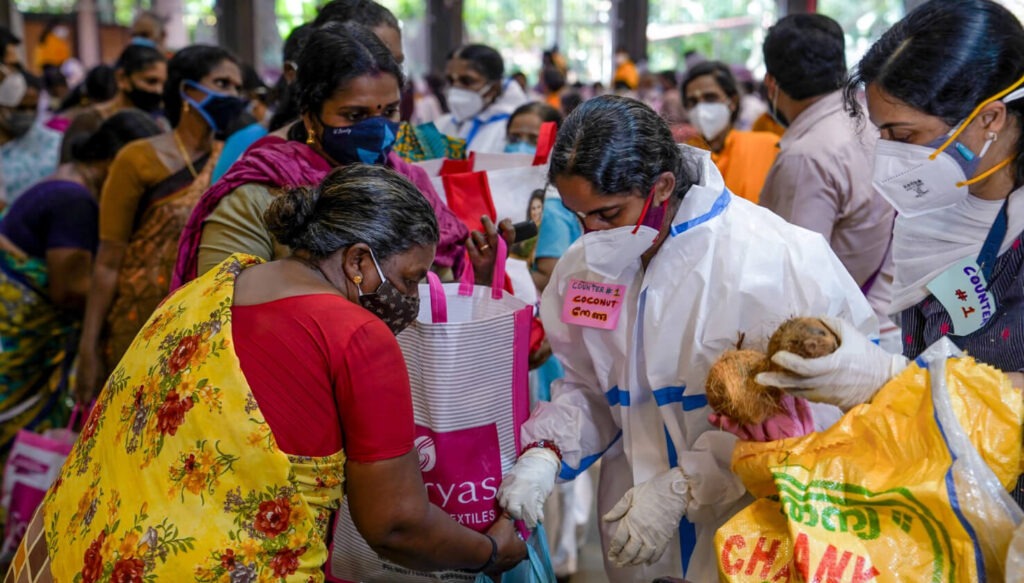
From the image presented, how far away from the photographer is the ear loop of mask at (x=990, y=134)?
156cm

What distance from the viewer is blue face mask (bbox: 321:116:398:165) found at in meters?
2.07

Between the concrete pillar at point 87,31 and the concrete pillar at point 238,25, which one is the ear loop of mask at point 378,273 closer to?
the concrete pillar at point 238,25

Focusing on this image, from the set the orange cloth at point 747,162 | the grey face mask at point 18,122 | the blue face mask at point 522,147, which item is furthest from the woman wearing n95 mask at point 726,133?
the grey face mask at point 18,122

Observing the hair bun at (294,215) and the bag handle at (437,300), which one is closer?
the hair bun at (294,215)

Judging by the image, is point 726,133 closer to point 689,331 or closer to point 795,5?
point 689,331

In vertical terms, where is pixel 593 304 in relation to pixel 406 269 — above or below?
below

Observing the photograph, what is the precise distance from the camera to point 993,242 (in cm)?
159

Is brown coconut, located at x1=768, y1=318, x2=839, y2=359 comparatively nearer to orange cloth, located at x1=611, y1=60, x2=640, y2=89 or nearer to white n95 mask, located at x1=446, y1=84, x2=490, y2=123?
white n95 mask, located at x1=446, y1=84, x2=490, y2=123

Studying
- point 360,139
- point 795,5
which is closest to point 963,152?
point 360,139

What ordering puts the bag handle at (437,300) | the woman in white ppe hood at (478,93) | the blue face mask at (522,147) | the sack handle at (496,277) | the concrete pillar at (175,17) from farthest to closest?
the concrete pillar at (175,17)
the woman in white ppe hood at (478,93)
the blue face mask at (522,147)
the sack handle at (496,277)
the bag handle at (437,300)

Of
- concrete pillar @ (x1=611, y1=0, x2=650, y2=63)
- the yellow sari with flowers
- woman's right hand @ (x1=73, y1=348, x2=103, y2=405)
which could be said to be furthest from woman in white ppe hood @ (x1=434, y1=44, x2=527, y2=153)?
concrete pillar @ (x1=611, y1=0, x2=650, y2=63)

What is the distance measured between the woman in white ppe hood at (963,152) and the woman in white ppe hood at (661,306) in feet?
0.61

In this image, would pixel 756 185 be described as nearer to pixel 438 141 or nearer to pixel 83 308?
pixel 438 141

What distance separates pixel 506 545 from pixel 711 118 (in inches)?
112
